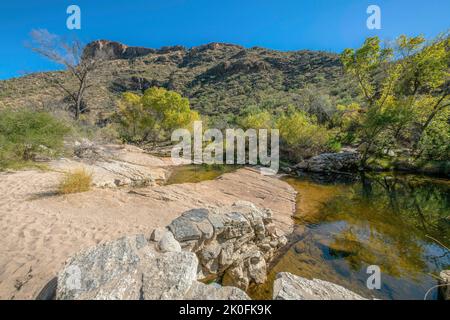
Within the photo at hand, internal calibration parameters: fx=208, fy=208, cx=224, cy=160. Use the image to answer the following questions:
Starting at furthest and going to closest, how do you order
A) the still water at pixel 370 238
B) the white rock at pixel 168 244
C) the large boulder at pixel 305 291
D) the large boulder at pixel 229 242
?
the still water at pixel 370 238 → the large boulder at pixel 229 242 → the white rock at pixel 168 244 → the large boulder at pixel 305 291

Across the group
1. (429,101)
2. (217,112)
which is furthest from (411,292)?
(217,112)

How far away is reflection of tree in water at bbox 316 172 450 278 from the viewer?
4.62 meters

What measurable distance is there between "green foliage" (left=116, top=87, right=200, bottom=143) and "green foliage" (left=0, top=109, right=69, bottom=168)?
11.2 meters

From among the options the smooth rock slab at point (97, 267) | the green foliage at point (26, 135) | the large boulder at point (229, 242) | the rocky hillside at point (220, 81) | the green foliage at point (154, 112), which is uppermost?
the rocky hillside at point (220, 81)

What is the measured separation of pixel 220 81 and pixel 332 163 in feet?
126

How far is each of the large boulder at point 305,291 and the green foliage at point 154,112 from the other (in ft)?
63.3

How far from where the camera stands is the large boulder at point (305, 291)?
229cm

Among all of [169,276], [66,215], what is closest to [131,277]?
[169,276]

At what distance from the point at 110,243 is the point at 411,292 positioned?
202 inches

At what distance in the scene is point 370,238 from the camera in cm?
552

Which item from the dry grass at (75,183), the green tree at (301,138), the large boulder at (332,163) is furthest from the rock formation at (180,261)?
the green tree at (301,138)

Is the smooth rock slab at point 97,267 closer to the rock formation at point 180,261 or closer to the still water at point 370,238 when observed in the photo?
the rock formation at point 180,261

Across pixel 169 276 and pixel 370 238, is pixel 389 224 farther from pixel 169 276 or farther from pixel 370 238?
pixel 169 276

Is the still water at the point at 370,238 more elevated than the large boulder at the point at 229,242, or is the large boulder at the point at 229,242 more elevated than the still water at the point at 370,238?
the large boulder at the point at 229,242
